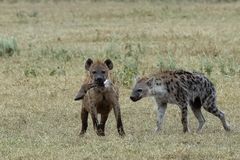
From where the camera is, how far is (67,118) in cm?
1216

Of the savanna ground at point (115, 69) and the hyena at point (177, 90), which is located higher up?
the hyena at point (177, 90)

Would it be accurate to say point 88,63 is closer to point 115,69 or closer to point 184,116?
point 184,116

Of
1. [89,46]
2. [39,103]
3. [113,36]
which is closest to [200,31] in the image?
[113,36]

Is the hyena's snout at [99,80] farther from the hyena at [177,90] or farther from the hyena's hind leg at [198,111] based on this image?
the hyena's hind leg at [198,111]

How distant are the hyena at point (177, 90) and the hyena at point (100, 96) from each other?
2.16 feet

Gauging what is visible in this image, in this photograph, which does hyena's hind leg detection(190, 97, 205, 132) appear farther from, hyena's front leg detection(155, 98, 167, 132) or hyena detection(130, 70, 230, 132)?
hyena's front leg detection(155, 98, 167, 132)

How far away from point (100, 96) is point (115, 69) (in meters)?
6.84

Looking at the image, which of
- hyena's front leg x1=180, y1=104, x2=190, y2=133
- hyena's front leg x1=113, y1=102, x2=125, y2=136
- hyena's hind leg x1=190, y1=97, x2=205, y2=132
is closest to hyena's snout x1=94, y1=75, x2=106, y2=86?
hyena's front leg x1=113, y1=102, x2=125, y2=136

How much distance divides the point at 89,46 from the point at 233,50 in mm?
3997

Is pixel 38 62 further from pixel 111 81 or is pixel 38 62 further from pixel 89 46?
pixel 111 81

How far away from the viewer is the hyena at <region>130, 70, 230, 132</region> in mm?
10641

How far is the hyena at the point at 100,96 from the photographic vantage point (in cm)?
997

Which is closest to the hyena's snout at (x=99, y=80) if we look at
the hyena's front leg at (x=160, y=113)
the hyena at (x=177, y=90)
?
the hyena at (x=177, y=90)

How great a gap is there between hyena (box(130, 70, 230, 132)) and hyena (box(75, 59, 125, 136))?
2.16ft
